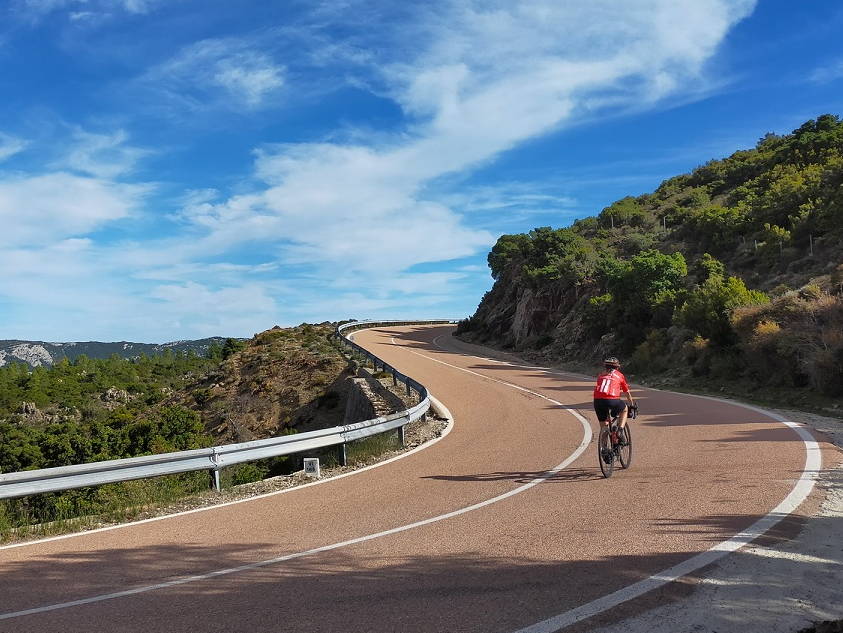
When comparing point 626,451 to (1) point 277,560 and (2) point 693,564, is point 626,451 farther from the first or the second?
(1) point 277,560

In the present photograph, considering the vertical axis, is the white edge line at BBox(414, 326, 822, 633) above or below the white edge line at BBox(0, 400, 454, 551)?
above

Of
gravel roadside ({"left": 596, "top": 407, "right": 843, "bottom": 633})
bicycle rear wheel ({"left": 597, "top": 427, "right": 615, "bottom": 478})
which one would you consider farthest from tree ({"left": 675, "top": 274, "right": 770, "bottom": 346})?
gravel roadside ({"left": 596, "top": 407, "right": 843, "bottom": 633})

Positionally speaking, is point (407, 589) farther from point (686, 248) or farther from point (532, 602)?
point (686, 248)

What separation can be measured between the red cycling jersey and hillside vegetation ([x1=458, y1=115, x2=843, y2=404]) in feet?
29.3

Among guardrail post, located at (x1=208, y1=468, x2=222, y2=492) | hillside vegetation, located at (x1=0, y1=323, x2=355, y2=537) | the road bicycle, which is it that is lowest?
hillside vegetation, located at (x1=0, y1=323, x2=355, y2=537)

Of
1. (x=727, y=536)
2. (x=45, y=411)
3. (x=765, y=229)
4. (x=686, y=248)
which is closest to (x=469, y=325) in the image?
(x=686, y=248)

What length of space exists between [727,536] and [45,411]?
63.3 meters

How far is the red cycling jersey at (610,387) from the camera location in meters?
8.55

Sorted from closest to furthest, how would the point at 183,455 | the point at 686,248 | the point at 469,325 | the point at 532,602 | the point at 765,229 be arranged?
the point at 532,602, the point at 183,455, the point at 765,229, the point at 686,248, the point at 469,325

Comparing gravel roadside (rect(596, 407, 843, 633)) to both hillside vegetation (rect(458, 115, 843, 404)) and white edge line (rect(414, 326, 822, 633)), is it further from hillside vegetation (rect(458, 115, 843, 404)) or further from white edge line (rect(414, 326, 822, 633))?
hillside vegetation (rect(458, 115, 843, 404))

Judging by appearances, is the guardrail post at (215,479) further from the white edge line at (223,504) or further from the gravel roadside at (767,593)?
the gravel roadside at (767,593)

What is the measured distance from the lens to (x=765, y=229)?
32406mm

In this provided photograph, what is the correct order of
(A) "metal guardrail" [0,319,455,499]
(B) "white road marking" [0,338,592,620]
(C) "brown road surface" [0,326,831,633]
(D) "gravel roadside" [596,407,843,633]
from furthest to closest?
(A) "metal guardrail" [0,319,455,499]
(B) "white road marking" [0,338,592,620]
(C) "brown road surface" [0,326,831,633]
(D) "gravel roadside" [596,407,843,633]

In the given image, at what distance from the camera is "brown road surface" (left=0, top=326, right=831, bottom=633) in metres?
4.23
